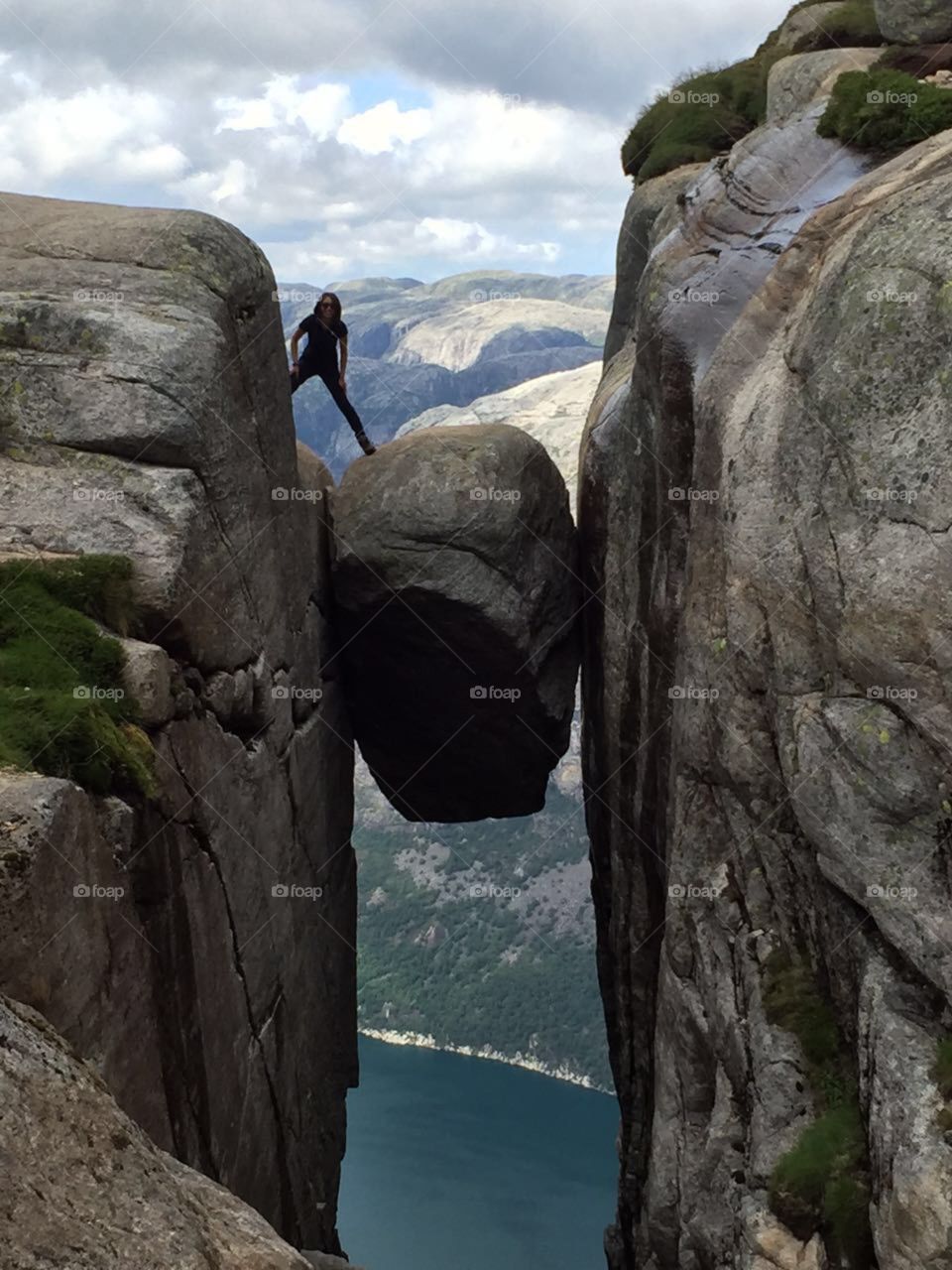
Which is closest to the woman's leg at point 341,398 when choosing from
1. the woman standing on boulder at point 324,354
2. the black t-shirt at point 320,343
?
the woman standing on boulder at point 324,354

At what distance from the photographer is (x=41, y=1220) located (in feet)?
19.6

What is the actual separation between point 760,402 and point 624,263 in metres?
12.2

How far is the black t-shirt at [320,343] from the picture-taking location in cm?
2159

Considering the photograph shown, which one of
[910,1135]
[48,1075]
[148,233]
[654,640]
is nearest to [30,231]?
[148,233]

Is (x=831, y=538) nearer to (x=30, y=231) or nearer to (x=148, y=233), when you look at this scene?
(x=148, y=233)

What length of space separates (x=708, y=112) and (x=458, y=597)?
1028 centimetres

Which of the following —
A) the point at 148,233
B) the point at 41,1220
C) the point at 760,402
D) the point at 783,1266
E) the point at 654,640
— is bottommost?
the point at 783,1266

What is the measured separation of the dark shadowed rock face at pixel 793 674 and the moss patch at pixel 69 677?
250 inches

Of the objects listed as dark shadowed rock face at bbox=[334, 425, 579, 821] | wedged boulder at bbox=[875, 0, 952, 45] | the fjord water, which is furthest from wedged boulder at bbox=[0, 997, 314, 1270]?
the fjord water

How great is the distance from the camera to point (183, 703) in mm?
14141

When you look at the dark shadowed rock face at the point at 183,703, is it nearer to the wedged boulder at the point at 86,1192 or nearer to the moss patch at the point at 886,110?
the wedged boulder at the point at 86,1192

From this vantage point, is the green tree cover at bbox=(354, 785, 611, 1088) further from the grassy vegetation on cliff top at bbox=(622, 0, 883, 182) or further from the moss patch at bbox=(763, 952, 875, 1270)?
the moss patch at bbox=(763, 952, 875, 1270)

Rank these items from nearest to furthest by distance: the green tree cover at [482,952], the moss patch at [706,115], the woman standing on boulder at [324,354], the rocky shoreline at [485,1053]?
the woman standing on boulder at [324,354], the moss patch at [706,115], the rocky shoreline at [485,1053], the green tree cover at [482,952]

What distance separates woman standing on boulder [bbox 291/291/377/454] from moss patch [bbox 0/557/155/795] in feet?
28.2
